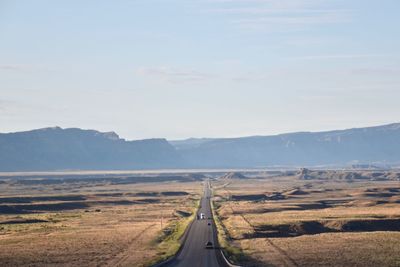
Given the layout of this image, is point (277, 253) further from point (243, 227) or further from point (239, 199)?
point (239, 199)

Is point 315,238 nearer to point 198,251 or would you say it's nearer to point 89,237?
point 198,251

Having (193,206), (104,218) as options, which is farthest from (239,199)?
(104,218)

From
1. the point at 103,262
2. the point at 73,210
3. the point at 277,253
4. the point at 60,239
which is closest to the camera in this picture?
the point at 103,262

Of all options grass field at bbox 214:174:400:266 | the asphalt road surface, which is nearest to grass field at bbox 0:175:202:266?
the asphalt road surface

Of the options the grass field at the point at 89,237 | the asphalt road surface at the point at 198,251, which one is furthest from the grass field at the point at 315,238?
the grass field at the point at 89,237

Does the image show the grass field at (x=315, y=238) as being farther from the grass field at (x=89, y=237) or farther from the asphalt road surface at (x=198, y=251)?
the grass field at (x=89, y=237)

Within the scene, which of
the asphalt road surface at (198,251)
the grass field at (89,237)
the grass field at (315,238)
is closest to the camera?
the asphalt road surface at (198,251)

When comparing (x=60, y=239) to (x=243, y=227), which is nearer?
(x=60, y=239)

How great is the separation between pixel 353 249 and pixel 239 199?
114 meters

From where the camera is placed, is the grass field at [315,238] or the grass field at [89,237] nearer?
the grass field at [315,238]

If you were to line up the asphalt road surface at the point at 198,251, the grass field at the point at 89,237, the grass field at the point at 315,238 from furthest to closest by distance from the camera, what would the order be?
the grass field at the point at 89,237, the grass field at the point at 315,238, the asphalt road surface at the point at 198,251

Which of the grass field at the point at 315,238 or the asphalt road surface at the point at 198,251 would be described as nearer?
the asphalt road surface at the point at 198,251

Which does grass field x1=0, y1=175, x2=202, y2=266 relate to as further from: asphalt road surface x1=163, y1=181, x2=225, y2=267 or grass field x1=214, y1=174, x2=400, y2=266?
grass field x1=214, y1=174, x2=400, y2=266

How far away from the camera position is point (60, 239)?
8712cm
